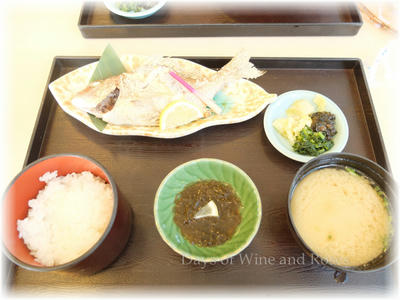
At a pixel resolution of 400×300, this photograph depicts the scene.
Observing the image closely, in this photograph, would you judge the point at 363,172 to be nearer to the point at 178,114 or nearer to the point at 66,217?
the point at 178,114

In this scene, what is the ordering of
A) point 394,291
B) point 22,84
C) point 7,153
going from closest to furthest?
point 394,291, point 7,153, point 22,84

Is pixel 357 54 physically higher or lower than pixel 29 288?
higher

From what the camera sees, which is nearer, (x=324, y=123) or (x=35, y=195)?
(x=35, y=195)

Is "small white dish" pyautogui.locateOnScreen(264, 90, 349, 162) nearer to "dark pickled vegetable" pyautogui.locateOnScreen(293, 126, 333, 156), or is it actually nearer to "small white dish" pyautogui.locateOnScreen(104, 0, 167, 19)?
"dark pickled vegetable" pyautogui.locateOnScreen(293, 126, 333, 156)

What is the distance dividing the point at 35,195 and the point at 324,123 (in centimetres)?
140

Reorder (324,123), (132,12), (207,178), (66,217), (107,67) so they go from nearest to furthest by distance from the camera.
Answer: (66,217), (207,178), (324,123), (107,67), (132,12)

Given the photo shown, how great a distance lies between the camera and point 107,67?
1.63 m

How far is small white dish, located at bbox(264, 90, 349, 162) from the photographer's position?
1.44 m

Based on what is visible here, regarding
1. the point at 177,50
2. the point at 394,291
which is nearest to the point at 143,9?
the point at 177,50

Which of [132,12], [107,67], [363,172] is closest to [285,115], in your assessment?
[363,172]

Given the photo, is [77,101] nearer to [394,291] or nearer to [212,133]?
[212,133]

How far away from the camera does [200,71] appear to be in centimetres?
167

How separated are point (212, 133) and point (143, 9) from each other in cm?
102

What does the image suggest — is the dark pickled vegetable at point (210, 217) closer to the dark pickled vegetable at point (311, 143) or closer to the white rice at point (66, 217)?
the white rice at point (66, 217)
